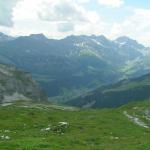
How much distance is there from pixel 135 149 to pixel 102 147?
344 cm

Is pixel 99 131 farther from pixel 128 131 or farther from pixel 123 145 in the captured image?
pixel 123 145

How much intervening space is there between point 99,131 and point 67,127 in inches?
233

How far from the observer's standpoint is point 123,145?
4838cm

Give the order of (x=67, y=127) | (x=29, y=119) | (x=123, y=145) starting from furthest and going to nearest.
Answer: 1. (x=29, y=119)
2. (x=67, y=127)
3. (x=123, y=145)

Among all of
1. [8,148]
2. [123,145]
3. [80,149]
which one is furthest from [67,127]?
[8,148]

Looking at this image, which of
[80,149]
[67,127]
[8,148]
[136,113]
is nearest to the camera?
[8,148]

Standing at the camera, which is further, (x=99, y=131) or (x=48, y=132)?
(x=99, y=131)

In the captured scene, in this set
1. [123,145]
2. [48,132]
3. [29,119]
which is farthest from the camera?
[29,119]

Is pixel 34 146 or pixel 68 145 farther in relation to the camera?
pixel 68 145

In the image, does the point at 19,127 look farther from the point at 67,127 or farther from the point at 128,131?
the point at 128,131

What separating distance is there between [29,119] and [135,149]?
4501cm

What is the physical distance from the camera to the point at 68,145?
45.5 meters

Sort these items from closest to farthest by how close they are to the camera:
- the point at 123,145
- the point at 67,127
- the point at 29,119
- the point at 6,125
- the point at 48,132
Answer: the point at 123,145, the point at 48,132, the point at 67,127, the point at 6,125, the point at 29,119

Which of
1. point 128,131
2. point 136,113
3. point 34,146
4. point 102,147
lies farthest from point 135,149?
point 136,113
